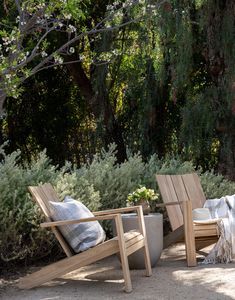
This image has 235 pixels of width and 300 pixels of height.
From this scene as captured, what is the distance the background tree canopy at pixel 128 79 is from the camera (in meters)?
7.46

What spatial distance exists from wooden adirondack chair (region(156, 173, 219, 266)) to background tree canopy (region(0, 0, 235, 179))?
2.02 meters

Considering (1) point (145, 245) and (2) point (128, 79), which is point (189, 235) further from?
(2) point (128, 79)

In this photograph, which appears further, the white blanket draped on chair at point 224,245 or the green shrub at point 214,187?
the green shrub at point 214,187

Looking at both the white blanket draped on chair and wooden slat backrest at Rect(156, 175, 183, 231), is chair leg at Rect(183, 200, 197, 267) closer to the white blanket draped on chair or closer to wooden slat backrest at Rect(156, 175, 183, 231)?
the white blanket draped on chair

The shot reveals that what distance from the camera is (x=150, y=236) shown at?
4.82 meters

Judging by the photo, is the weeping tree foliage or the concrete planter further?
the weeping tree foliage

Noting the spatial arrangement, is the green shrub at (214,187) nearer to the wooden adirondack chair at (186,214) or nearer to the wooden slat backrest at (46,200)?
the wooden adirondack chair at (186,214)

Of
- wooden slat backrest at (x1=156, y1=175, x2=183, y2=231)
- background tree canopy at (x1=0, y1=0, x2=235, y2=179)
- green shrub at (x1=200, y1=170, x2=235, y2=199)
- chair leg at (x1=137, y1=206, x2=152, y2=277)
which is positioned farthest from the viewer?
background tree canopy at (x1=0, y1=0, x2=235, y2=179)

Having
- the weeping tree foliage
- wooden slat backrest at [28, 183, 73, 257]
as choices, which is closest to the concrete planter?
wooden slat backrest at [28, 183, 73, 257]

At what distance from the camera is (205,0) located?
25.2ft

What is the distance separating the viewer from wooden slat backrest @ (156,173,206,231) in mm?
5492

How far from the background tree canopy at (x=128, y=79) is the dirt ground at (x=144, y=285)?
2.86 m

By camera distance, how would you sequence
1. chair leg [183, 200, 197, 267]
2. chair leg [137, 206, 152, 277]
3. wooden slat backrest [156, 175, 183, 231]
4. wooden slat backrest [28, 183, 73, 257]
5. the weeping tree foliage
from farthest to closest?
the weeping tree foliage
wooden slat backrest [156, 175, 183, 231]
chair leg [183, 200, 197, 267]
chair leg [137, 206, 152, 277]
wooden slat backrest [28, 183, 73, 257]

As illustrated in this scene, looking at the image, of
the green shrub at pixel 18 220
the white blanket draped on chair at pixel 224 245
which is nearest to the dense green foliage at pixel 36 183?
the green shrub at pixel 18 220
